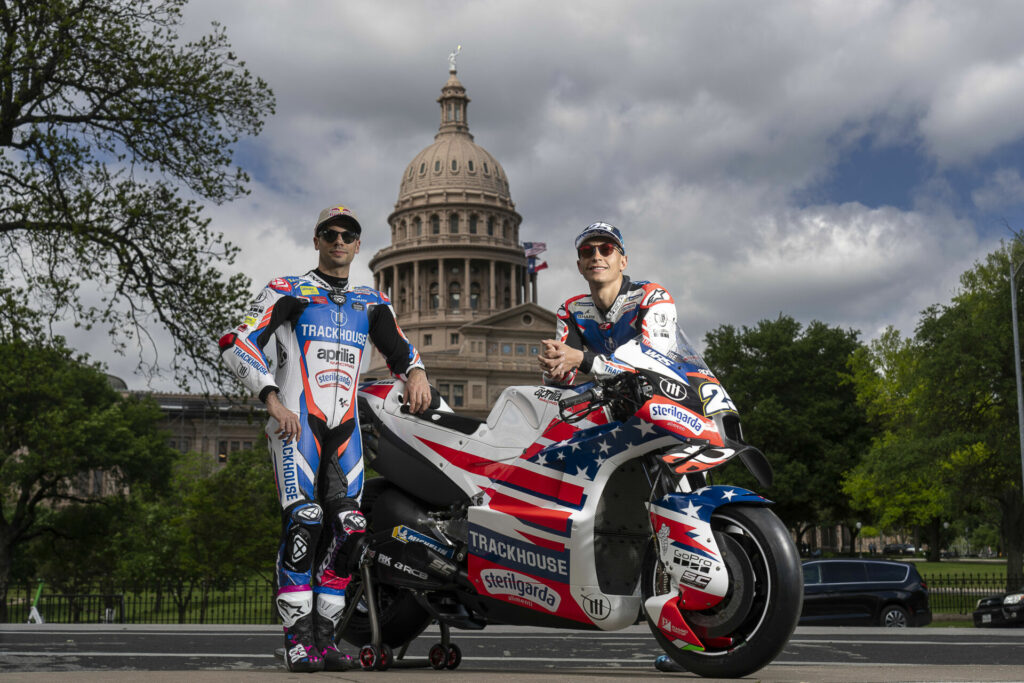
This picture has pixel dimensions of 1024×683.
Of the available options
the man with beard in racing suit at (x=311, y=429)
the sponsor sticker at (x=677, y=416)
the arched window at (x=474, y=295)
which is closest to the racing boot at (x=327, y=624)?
the man with beard in racing suit at (x=311, y=429)

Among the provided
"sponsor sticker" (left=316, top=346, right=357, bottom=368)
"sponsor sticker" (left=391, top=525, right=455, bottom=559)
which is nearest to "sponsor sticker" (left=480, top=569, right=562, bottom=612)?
"sponsor sticker" (left=391, top=525, right=455, bottom=559)

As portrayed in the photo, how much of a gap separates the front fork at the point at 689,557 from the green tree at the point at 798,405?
159 feet

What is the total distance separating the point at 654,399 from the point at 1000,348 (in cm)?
3071

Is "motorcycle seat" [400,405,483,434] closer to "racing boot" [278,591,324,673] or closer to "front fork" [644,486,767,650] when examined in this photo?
"racing boot" [278,591,324,673]

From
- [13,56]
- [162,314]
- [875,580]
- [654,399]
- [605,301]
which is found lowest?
[875,580]

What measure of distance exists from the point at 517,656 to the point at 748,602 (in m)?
4.54

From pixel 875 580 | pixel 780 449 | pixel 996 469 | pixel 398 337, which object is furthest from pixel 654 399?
pixel 780 449

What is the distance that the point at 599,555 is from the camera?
4477mm

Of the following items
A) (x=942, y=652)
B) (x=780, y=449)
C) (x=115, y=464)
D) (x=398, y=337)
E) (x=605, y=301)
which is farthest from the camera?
(x=780, y=449)

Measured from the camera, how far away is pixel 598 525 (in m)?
4.49

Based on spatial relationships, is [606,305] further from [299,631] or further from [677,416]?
[299,631]

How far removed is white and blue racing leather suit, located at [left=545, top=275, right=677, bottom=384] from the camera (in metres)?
4.49

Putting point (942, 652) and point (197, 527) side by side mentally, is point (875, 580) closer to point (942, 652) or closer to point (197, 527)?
point (942, 652)

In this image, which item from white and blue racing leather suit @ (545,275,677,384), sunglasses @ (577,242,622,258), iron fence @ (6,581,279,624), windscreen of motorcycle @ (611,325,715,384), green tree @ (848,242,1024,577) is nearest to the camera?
Answer: windscreen of motorcycle @ (611,325,715,384)
